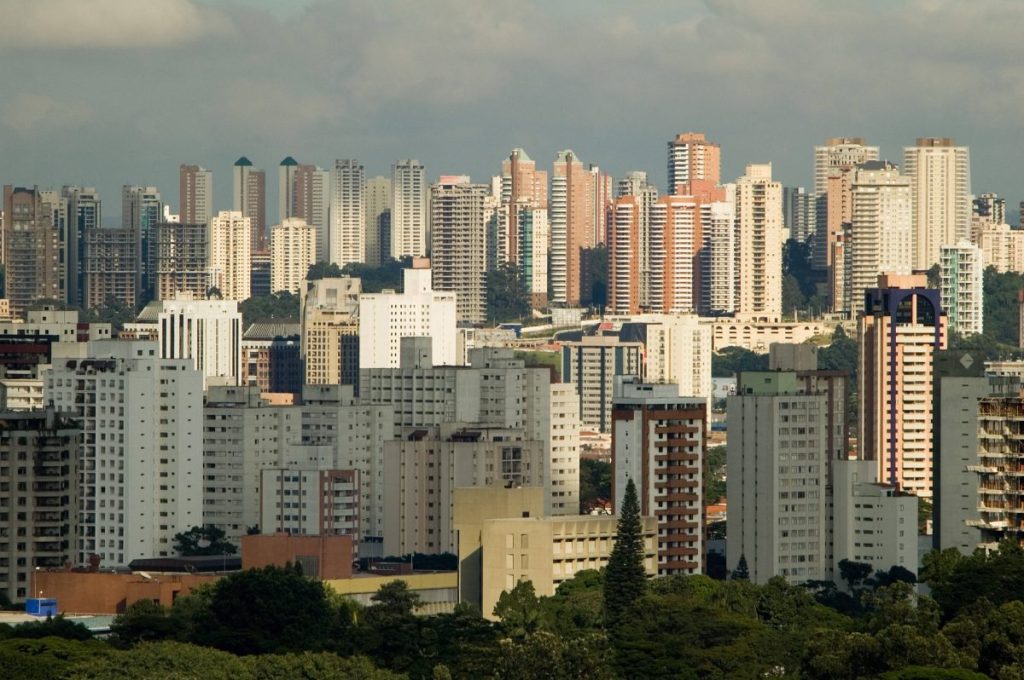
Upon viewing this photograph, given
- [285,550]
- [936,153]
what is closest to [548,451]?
[285,550]

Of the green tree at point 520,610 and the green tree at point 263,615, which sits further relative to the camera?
the green tree at point 263,615

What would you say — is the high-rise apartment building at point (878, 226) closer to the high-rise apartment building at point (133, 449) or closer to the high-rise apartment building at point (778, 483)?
the high-rise apartment building at point (778, 483)

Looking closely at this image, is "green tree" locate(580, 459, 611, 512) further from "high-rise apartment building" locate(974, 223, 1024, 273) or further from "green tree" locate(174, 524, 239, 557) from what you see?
"high-rise apartment building" locate(974, 223, 1024, 273)

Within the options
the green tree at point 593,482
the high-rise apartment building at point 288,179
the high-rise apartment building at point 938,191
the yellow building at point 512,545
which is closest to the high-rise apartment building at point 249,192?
the high-rise apartment building at point 288,179

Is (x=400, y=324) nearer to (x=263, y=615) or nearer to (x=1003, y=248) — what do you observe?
(x=1003, y=248)

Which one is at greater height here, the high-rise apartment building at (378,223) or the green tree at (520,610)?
the high-rise apartment building at (378,223)

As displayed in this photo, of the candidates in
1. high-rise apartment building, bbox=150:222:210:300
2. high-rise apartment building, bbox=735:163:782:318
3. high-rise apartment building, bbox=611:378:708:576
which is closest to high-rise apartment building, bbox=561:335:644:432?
high-rise apartment building, bbox=735:163:782:318

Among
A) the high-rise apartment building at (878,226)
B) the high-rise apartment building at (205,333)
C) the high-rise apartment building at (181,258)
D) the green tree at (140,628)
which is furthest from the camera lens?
the high-rise apartment building at (181,258)

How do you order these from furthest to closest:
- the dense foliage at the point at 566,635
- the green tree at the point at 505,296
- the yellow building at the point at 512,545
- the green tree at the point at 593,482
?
the green tree at the point at 505,296
the green tree at the point at 593,482
the yellow building at the point at 512,545
the dense foliage at the point at 566,635

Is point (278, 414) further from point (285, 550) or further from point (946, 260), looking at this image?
point (946, 260)
